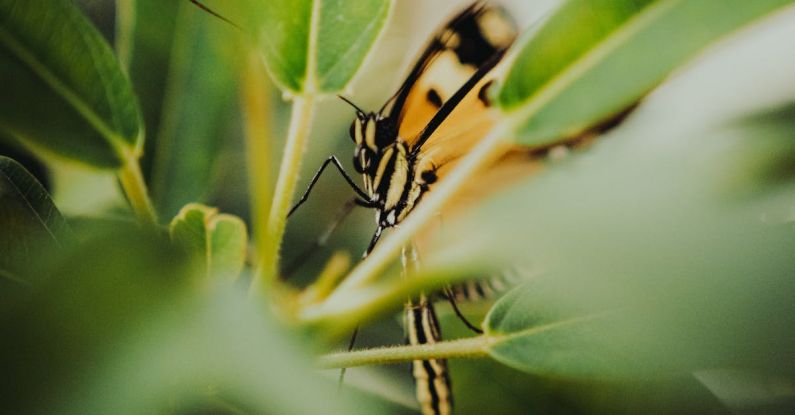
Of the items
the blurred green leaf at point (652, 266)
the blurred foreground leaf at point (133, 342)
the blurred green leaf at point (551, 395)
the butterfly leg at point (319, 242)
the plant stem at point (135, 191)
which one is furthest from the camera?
the butterfly leg at point (319, 242)

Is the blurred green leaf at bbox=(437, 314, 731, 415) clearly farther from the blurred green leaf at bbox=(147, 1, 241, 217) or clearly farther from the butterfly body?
the blurred green leaf at bbox=(147, 1, 241, 217)

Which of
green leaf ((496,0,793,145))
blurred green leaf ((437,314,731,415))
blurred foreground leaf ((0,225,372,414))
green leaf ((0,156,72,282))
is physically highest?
green leaf ((496,0,793,145))

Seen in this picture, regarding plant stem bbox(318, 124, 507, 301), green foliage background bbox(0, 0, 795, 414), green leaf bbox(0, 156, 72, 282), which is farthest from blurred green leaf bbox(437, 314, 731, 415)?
green leaf bbox(0, 156, 72, 282)

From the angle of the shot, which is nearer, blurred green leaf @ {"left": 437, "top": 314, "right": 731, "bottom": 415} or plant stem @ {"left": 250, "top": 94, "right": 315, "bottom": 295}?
plant stem @ {"left": 250, "top": 94, "right": 315, "bottom": 295}

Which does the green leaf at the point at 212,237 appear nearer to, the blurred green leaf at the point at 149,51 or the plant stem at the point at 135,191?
the plant stem at the point at 135,191

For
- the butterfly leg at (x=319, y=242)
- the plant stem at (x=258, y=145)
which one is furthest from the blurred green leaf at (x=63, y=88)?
the butterfly leg at (x=319, y=242)

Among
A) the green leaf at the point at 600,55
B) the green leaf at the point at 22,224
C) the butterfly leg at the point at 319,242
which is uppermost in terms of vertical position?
the butterfly leg at the point at 319,242

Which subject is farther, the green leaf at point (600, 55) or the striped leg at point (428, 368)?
the striped leg at point (428, 368)
